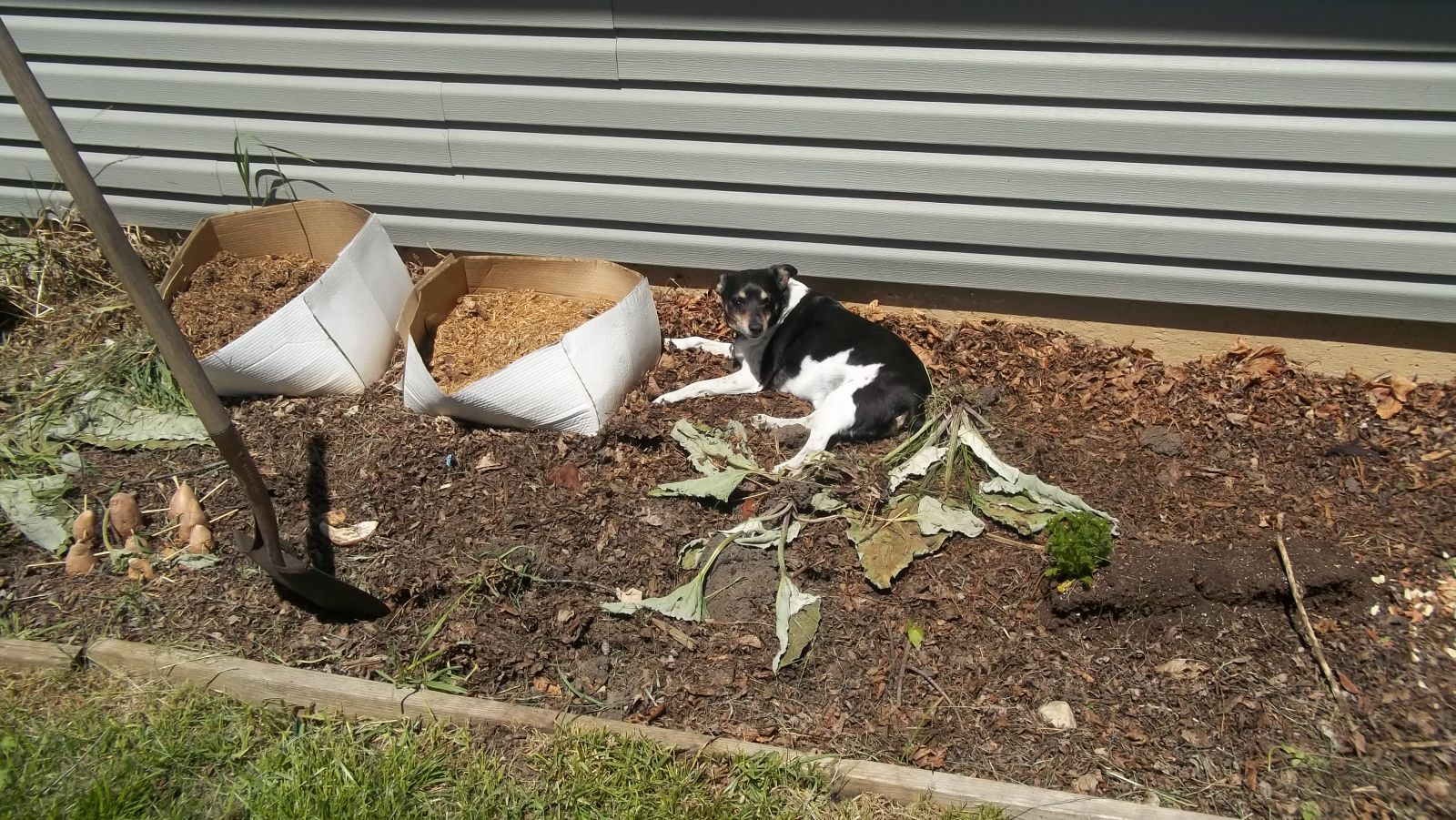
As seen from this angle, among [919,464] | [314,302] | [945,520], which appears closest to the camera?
[945,520]

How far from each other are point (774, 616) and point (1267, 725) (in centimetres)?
166

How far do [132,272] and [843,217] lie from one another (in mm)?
2997

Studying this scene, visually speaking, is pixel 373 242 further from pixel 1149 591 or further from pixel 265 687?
pixel 1149 591

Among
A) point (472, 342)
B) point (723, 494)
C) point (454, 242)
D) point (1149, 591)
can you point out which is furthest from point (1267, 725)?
point (454, 242)

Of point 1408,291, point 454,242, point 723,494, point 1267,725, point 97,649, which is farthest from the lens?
point 454,242

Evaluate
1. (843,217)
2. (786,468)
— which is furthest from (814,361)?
(843,217)

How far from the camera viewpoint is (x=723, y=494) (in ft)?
12.0

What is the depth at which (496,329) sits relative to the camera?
457 cm

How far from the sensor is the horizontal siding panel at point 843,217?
4.06 metres

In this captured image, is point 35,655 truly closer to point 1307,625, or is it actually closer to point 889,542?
point 889,542

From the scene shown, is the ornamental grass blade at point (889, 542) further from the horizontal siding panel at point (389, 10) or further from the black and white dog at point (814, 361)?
the horizontal siding panel at point (389, 10)

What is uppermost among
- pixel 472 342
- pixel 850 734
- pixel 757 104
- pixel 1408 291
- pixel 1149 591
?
pixel 757 104

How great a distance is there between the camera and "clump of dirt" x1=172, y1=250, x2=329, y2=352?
4250mm

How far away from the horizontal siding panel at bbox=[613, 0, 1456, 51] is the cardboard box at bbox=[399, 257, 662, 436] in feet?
4.11
